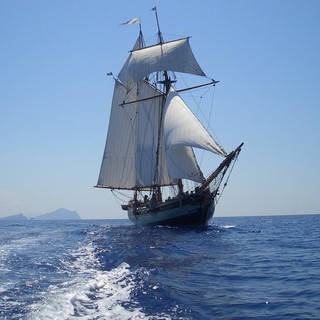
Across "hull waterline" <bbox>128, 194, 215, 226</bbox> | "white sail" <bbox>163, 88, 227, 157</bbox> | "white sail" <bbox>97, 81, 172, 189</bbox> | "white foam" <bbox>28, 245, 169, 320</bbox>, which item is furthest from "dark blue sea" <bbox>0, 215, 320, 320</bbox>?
"white sail" <bbox>97, 81, 172, 189</bbox>

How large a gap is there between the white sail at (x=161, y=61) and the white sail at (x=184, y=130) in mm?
6477

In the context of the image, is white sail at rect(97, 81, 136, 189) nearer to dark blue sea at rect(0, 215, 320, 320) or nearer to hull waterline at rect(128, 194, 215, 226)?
hull waterline at rect(128, 194, 215, 226)

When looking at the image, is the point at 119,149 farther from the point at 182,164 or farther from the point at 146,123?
the point at 182,164

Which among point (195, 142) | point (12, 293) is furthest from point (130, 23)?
point (12, 293)

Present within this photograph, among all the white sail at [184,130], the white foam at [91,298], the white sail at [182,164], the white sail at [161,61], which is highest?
the white sail at [161,61]

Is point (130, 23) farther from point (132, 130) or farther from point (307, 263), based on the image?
point (307, 263)

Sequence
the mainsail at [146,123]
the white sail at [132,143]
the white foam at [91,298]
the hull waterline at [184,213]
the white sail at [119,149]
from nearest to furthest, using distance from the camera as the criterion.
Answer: the white foam at [91,298] → the hull waterline at [184,213] → the mainsail at [146,123] → the white sail at [132,143] → the white sail at [119,149]

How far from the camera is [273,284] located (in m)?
15.4

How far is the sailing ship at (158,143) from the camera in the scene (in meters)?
44.5

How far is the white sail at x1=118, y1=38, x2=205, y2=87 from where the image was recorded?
171ft

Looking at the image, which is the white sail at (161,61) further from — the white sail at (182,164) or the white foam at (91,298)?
the white foam at (91,298)

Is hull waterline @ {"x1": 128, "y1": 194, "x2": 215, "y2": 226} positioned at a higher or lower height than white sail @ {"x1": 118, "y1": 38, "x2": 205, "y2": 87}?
lower

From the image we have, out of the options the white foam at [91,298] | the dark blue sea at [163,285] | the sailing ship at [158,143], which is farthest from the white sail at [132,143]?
the white foam at [91,298]

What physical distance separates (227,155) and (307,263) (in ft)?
76.3
